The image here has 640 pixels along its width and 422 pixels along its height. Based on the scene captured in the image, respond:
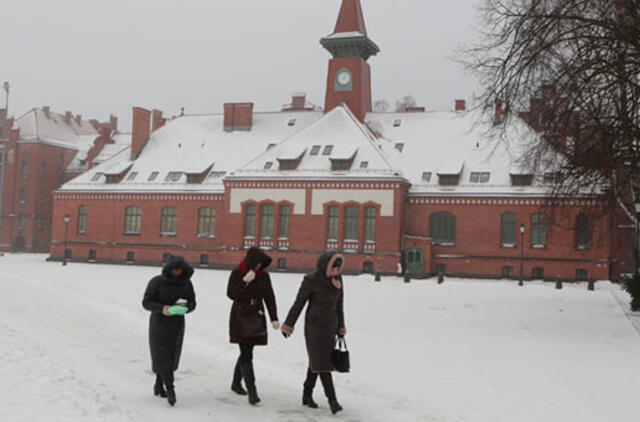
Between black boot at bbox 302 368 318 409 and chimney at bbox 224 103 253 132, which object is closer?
black boot at bbox 302 368 318 409

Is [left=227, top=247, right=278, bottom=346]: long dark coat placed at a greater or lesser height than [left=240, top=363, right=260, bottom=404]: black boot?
greater

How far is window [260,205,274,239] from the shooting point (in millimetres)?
39188

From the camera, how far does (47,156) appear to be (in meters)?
57.4

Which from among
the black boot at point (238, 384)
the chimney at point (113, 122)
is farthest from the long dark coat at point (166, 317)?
the chimney at point (113, 122)

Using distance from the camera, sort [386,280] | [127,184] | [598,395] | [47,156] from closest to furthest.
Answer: [598,395]
[386,280]
[127,184]
[47,156]

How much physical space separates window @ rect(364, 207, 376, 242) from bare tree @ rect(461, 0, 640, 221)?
68.4ft

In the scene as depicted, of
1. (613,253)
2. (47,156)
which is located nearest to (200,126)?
(47,156)

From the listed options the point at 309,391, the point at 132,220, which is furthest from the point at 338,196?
the point at 309,391

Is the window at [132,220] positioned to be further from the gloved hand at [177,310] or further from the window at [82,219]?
the gloved hand at [177,310]

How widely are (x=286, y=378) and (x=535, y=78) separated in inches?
376

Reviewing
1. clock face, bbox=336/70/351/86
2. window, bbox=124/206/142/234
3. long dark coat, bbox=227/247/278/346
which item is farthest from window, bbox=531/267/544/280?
long dark coat, bbox=227/247/278/346

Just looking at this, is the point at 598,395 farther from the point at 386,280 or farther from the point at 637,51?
the point at 386,280

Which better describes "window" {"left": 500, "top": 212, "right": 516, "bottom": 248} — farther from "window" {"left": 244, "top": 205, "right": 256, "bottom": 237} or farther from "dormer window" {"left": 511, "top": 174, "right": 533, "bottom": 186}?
"window" {"left": 244, "top": 205, "right": 256, "bottom": 237}

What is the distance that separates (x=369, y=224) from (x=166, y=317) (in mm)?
29351
